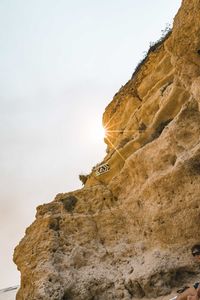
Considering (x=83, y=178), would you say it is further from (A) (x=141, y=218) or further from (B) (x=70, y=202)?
(A) (x=141, y=218)

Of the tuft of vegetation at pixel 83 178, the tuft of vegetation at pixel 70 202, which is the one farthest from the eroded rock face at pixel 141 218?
the tuft of vegetation at pixel 83 178

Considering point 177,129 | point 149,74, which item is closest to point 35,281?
point 177,129

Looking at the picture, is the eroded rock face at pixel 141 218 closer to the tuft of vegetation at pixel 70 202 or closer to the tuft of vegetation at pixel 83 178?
the tuft of vegetation at pixel 70 202

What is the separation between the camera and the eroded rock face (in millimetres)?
6996

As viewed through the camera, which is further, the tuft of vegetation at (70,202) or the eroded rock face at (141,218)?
the tuft of vegetation at (70,202)

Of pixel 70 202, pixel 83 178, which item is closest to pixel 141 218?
pixel 70 202

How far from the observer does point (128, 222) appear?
8922 millimetres

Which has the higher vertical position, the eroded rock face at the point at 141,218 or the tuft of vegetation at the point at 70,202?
the tuft of vegetation at the point at 70,202

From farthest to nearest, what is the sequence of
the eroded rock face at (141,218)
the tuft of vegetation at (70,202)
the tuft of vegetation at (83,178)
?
the tuft of vegetation at (83,178)
the tuft of vegetation at (70,202)
the eroded rock face at (141,218)

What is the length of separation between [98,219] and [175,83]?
4339mm

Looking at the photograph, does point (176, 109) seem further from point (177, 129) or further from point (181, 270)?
point (181, 270)

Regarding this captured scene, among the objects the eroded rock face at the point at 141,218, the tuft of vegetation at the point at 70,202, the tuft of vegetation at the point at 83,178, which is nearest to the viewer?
the eroded rock face at the point at 141,218

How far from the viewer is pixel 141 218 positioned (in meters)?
8.45

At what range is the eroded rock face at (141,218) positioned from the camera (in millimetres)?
6996
